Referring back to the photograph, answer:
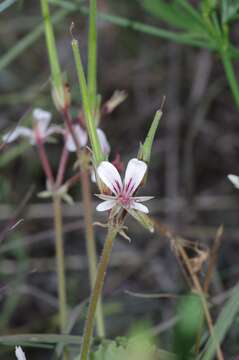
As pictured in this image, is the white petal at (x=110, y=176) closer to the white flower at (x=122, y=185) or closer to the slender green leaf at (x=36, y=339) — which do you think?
the white flower at (x=122, y=185)

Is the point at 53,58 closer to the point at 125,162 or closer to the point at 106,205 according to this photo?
the point at 106,205

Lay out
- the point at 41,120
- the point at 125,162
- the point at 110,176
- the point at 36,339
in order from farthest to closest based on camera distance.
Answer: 1. the point at 125,162
2. the point at 41,120
3. the point at 36,339
4. the point at 110,176

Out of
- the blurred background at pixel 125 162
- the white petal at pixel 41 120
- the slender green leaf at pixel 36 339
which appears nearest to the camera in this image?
the slender green leaf at pixel 36 339

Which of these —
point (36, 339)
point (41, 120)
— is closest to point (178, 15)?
point (41, 120)

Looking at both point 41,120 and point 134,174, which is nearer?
point 134,174

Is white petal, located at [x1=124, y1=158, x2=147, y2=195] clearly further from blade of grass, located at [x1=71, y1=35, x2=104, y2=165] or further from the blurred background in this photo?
the blurred background

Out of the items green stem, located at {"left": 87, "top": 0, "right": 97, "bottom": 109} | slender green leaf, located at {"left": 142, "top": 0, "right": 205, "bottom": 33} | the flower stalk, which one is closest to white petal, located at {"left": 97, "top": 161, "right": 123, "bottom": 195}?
green stem, located at {"left": 87, "top": 0, "right": 97, "bottom": 109}

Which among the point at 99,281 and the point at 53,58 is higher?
the point at 53,58

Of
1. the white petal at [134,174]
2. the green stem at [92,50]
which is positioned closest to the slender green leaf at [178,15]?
the green stem at [92,50]
